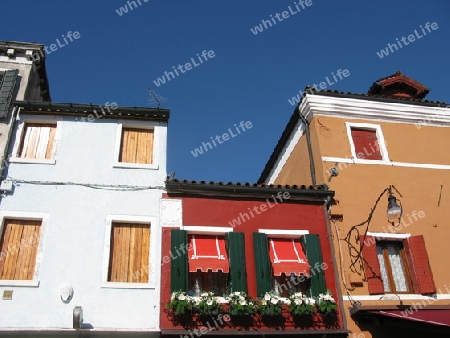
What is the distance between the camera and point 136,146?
39.7 feet

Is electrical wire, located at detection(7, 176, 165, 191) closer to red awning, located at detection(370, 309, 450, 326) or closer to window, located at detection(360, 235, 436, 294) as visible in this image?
window, located at detection(360, 235, 436, 294)

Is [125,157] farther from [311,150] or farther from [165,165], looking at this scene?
[311,150]

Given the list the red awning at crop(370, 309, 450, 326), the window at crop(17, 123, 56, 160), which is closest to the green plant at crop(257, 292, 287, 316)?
the red awning at crop(370, 309, 450, 326)

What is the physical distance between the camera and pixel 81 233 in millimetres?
10398

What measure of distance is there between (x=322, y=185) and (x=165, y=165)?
416cm

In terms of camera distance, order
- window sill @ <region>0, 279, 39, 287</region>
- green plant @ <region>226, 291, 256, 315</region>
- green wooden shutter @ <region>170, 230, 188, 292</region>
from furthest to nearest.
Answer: green wooden shutter @ <region>170, 230, 188, 292</region>, green plant @ <region>226, 291, 256, 315</region>, window sill @ <region>0, 279, 39, 287</region>

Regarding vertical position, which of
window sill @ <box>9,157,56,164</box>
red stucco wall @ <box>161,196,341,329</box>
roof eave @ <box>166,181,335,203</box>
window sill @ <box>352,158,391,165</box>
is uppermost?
window sill @ <box>352,158,391,165</box>

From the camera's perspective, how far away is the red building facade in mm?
9930

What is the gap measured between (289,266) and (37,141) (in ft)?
23.1

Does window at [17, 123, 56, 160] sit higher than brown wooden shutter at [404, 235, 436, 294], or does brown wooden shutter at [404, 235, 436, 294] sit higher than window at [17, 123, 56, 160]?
window at [17, 123, 56, 160]

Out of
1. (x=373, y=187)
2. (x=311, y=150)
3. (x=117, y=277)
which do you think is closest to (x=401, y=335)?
(x=373, y=187)

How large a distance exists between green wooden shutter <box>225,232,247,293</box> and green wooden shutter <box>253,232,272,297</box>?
1.02 feet

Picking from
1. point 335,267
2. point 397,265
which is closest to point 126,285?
point 335,267

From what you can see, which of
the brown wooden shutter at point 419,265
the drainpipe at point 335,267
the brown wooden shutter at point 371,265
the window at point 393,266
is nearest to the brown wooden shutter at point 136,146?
the drainpipe at point 335,267
